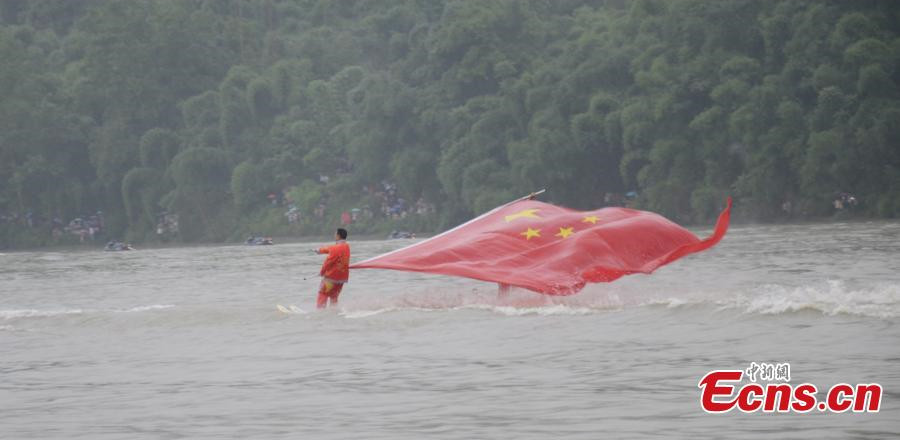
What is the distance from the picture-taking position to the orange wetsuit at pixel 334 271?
749 inches

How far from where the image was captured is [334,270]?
62.7 ft

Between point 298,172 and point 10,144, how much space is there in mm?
13673

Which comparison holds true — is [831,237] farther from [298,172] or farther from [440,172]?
[298,172]

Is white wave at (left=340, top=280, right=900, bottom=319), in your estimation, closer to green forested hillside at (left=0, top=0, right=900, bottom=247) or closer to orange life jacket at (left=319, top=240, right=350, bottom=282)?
orange life jacket at (left=319, top=240, right=350, bottom=282)

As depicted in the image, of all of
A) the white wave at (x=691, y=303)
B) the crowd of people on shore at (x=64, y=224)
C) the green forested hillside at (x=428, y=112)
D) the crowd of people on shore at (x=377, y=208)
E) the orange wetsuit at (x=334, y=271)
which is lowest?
the white wave at (x=691, y=303)

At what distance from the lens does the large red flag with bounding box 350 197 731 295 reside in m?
18.3

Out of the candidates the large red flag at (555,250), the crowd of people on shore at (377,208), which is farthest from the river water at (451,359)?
the crowd of people on shore at (377,208)

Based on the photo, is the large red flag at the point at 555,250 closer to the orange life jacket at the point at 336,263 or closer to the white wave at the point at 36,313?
the orange life jacket at the point at 336,263

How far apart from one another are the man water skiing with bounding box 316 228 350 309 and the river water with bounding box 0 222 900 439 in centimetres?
23

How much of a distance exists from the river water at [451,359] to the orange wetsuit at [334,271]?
23 centimetres

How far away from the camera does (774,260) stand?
26.9 metres

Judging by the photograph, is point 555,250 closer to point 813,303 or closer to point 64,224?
point 813,303

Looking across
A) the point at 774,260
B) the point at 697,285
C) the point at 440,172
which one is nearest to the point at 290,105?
the point at 440,172

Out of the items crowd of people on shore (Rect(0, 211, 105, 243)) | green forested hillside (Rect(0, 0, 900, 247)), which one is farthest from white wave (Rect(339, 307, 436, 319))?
crowd of people on shore (Rect(0, 211, 105, 243))
